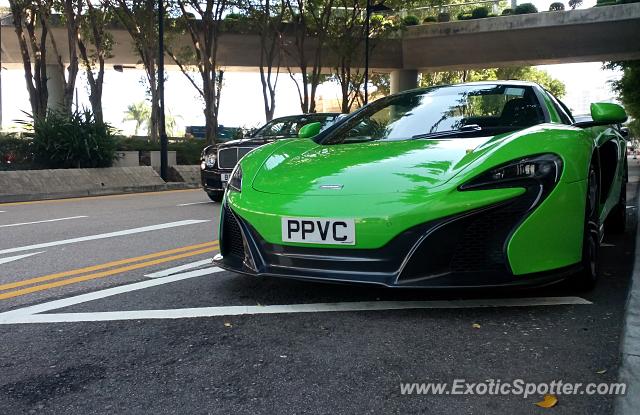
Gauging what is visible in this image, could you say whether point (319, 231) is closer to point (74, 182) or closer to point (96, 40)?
point (74, 182)

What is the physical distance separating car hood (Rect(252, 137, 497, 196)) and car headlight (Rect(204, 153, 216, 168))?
592cm

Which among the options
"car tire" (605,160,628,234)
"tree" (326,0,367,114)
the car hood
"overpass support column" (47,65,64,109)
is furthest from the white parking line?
"overpass support column" (47,65,64,109)

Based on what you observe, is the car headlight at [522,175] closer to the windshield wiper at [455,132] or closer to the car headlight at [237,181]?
the windshield wiper at [455,132]

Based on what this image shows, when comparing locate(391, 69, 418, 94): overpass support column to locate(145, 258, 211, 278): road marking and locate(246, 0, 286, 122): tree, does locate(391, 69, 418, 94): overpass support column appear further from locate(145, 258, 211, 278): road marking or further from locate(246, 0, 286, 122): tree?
locate(145, 258, 211, 278): road marking

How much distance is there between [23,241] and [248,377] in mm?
4500

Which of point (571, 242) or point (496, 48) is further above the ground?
point (496, 48)

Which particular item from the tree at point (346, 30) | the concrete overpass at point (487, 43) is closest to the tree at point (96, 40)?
the concrete overpass at point (487, 43)

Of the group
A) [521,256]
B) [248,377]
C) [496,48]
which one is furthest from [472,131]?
[496,48]

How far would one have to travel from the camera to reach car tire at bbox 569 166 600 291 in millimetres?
3354

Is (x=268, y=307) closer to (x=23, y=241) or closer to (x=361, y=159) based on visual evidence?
(x=361, y=159)

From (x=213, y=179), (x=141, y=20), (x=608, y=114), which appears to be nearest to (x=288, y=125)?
(x=213, y=179)

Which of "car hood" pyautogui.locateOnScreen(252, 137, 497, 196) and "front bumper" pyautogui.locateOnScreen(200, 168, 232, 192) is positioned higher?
"car hood" pyautogui.locateOnScreen(252, 137, 497, 196)

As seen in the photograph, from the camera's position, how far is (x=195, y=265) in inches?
183

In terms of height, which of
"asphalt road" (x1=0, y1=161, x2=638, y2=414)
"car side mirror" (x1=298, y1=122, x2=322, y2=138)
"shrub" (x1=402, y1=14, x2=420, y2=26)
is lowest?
"asphalt road" (x1=0, y1=161, x2=638, y2=414)
